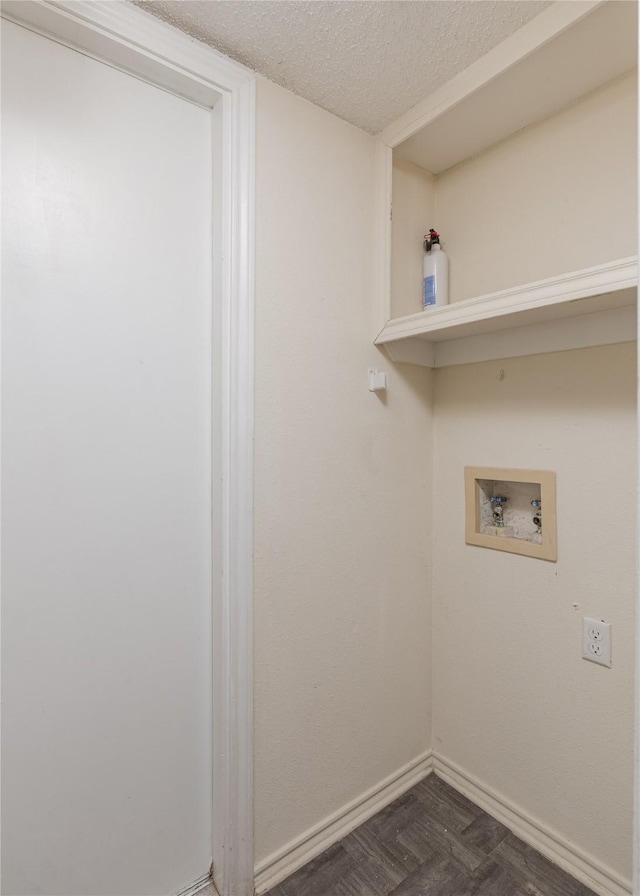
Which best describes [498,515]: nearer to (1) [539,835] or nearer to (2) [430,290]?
(2) [430,290]

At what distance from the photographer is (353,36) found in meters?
1.05

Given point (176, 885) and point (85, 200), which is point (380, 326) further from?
point (176, 885)

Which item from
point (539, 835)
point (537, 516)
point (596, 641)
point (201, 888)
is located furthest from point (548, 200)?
point (201, 888)

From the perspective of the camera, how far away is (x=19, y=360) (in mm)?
933

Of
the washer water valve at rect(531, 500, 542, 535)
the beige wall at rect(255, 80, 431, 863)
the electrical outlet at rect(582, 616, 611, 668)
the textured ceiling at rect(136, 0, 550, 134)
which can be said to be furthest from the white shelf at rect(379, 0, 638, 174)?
the electrical outlet at rect(582, 616, 611, 668)

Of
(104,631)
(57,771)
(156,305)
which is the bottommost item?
(57,771)

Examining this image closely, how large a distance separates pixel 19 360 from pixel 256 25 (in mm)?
938

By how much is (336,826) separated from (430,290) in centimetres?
172

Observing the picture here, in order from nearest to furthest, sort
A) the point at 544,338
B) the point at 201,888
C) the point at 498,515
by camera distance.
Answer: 1. the point at 201,888
2. the point at 544,338
3. the point at 498,515

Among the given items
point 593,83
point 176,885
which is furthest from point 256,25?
point 176,885

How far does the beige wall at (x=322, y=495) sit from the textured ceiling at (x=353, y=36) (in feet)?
0.30

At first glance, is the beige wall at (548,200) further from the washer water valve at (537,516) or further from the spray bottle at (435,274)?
the washer water valve at (537,516)

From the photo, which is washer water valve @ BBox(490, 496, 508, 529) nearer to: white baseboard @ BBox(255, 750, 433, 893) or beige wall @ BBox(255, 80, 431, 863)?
beige wall @ BBox(255, 80, 431, 863)

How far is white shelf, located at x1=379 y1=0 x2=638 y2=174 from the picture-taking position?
1.01m
